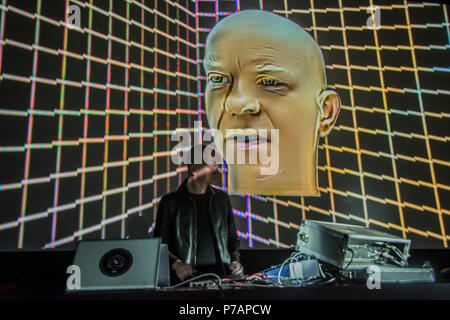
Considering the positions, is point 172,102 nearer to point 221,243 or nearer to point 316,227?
point 221,243

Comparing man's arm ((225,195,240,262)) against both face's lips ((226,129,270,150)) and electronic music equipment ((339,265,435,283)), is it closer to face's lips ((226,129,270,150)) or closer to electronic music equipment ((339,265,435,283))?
face's lips ((226,129,270,150))

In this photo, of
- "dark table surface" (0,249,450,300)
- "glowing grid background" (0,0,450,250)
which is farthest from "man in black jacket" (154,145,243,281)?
"dark table surface" (0,249,450,300)

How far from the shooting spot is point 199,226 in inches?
81.8

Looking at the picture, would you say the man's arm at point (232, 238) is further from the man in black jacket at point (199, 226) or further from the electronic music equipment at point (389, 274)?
the electronic music equipment at point (389, 274)

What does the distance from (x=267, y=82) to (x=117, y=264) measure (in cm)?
171

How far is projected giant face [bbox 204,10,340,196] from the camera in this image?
7.41 feet

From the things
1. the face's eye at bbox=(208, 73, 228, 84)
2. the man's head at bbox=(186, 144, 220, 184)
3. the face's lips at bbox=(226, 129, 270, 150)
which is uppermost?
the face's eye at bbox=(208, 73, 228, 84)

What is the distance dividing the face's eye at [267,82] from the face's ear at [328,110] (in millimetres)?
361

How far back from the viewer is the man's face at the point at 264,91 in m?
2.26

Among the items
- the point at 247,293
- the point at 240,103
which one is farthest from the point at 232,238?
the point at 247,293

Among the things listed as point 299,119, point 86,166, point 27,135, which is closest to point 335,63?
point 299,119

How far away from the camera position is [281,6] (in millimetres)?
2445
